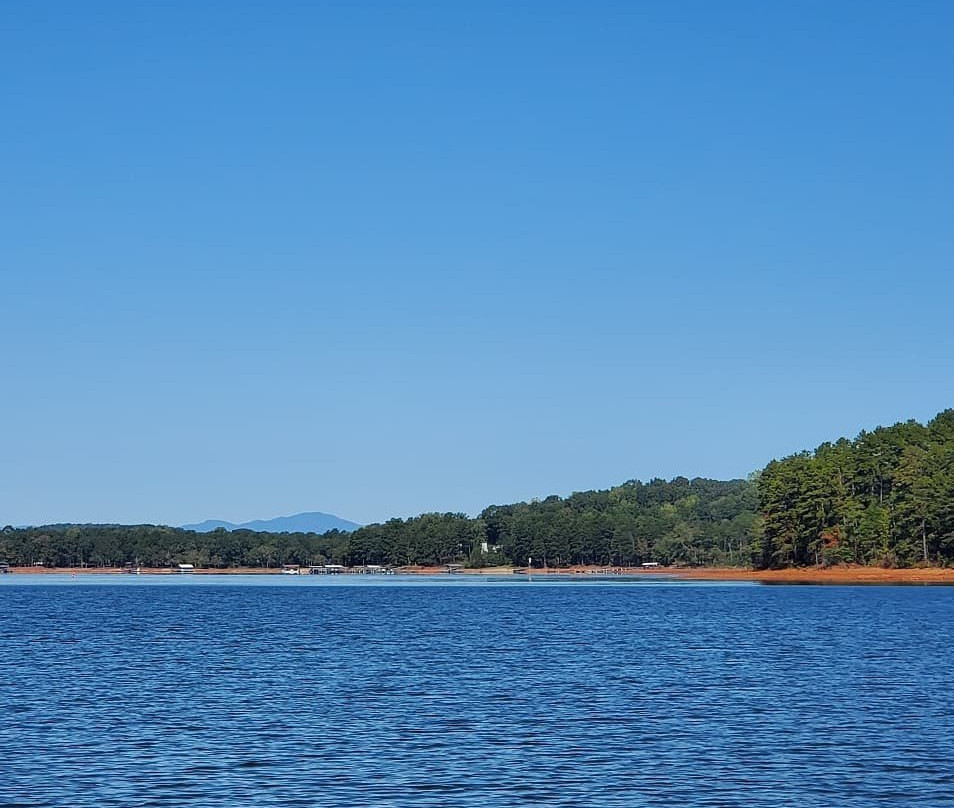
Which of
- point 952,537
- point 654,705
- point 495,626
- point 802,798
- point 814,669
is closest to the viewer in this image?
point 802,798

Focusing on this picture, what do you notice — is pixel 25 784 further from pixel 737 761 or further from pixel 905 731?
pixel 905 731

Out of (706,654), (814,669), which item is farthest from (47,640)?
(814,669)

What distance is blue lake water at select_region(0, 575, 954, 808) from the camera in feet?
112

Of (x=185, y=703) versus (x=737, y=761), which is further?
(x=185, y=703)

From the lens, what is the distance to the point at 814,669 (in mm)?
65625

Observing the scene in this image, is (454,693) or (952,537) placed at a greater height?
(952,537)

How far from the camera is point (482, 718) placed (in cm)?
4684

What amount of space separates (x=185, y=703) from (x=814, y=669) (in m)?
30.1

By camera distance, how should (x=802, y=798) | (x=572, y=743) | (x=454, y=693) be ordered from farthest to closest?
1. (x=454, y=693)
2. (x=572, y=743)
3. (x=802, y=798)

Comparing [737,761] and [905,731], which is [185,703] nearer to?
[737,761]

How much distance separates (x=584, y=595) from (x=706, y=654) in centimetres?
11772

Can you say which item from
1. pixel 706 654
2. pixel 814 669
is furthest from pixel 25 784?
pixel 706 654

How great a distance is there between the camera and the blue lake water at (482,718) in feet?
112

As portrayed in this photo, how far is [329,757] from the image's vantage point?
38.8m
